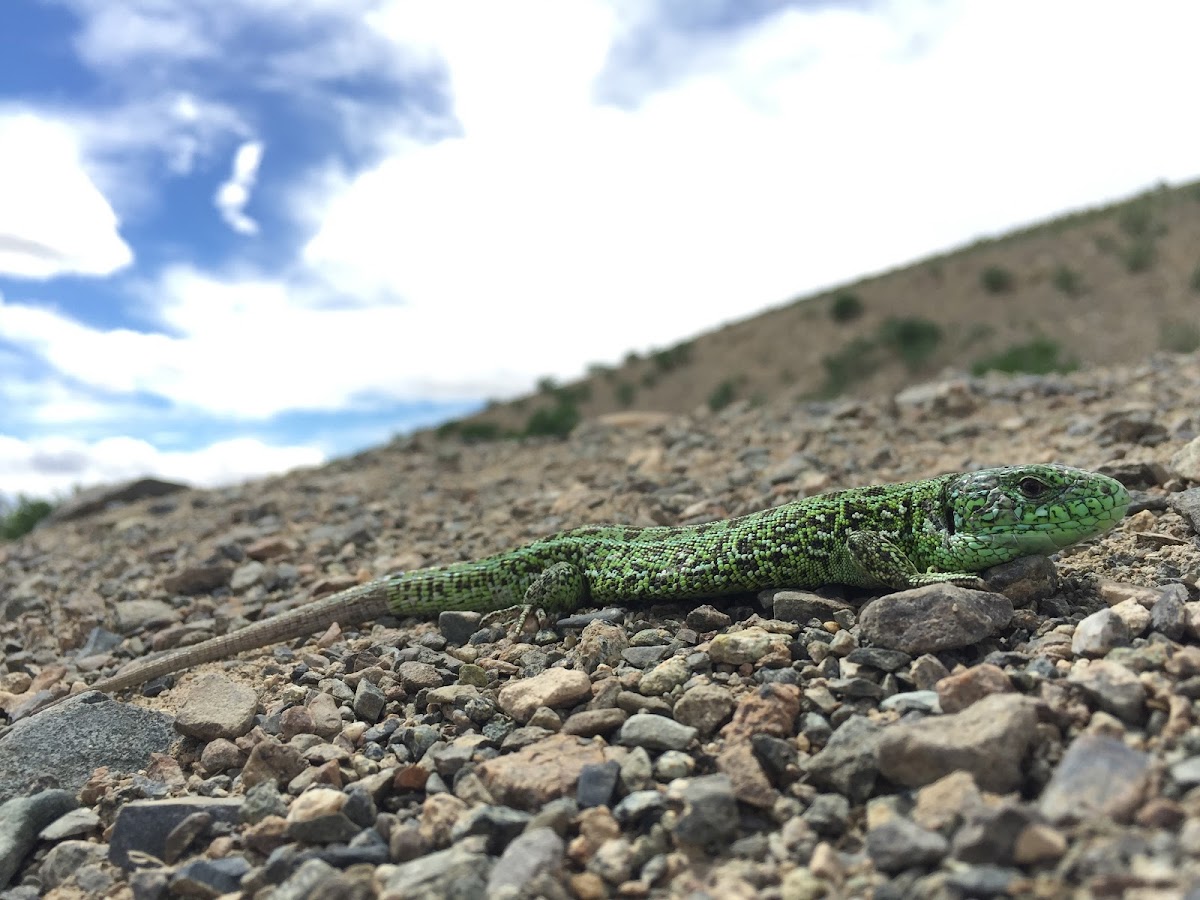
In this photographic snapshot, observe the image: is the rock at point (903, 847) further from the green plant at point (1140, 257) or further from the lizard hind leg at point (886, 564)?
the green plant at point (1140, 257)

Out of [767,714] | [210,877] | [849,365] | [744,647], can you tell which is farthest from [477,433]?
[767,714]

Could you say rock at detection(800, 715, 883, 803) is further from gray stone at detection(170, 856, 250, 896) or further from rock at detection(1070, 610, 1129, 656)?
gray stone at detection(170, 856, 250, 896)

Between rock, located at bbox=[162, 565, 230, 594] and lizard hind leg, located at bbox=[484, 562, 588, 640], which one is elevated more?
rock, located at bbox=[162, 565, 230, 594]

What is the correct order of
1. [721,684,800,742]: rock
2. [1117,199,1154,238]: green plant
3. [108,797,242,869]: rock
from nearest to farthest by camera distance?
[721,684,800,742]: rock
[108,797,242,869]: rock
[1117,199,1154,238]: green plant

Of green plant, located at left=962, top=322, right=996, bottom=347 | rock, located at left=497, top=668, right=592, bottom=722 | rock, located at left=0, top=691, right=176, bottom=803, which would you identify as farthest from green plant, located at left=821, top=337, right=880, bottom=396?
rock, located at left=0, top=691, right=176, bottom=803

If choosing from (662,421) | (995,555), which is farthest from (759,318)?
(995,555)

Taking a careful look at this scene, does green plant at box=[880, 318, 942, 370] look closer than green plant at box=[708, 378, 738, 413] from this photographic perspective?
Yes

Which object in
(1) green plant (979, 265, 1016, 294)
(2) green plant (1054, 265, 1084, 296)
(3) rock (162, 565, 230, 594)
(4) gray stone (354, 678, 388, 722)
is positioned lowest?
(4) gray stone (354, 678, 388, 722)
